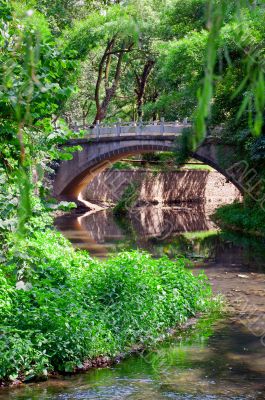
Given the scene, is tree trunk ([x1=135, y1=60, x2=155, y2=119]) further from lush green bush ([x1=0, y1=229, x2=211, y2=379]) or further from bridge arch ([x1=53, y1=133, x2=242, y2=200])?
lush green bush ([x1=0, y1=229, x2=211, y2=379])

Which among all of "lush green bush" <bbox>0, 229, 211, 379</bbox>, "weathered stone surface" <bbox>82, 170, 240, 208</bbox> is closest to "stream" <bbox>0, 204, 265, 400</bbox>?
"lush green bush" <bbox>0, 229, 211, 379</bbox>

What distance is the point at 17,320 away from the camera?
8.80m

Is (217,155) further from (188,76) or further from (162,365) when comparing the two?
(162,365)

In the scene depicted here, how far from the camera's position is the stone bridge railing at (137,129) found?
31078 mm

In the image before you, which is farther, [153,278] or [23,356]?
[153,278]

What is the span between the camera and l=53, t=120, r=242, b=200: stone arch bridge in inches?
1151

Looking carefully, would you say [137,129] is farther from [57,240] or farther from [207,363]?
[207,363]

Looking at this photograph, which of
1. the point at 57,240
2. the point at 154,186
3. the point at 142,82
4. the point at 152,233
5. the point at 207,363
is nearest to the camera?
the point at 207,363

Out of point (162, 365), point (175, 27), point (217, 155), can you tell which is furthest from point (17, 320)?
point (175, 27)

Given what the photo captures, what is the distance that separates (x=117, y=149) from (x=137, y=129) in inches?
85.3

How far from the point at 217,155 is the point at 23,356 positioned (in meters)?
21.3

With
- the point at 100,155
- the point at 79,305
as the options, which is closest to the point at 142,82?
the point at 100,155

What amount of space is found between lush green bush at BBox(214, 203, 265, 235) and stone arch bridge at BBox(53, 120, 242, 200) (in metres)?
1.30

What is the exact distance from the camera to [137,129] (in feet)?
110
